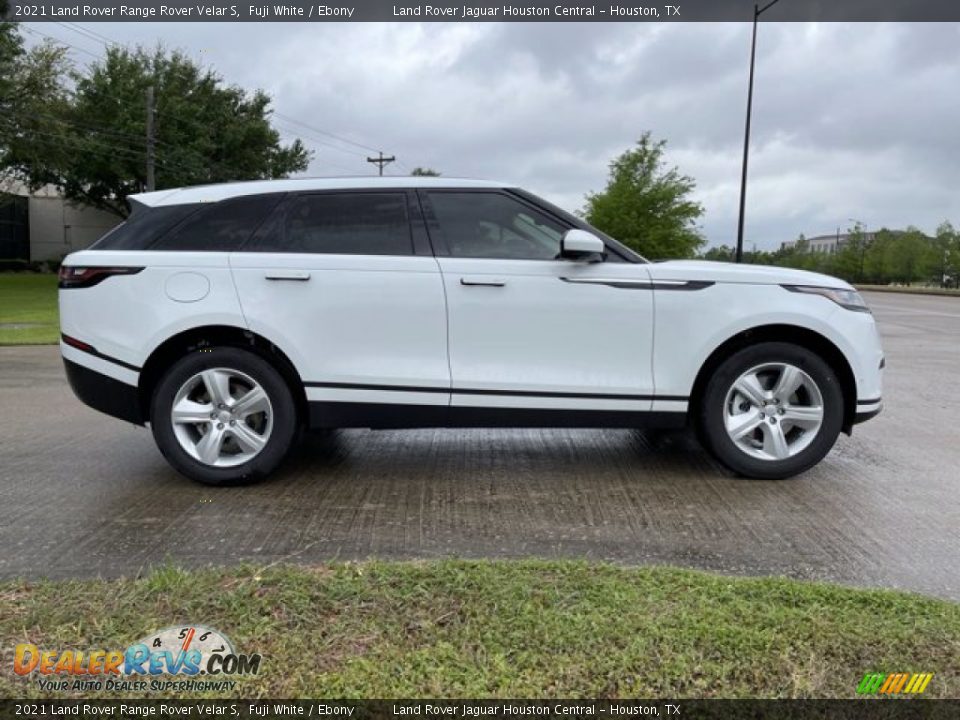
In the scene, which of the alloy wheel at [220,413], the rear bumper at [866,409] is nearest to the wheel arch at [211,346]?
the alloy wheel at [220,413]

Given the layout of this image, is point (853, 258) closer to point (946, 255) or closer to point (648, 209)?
point (946, 255)

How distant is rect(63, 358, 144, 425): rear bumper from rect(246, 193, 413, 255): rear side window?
109cm

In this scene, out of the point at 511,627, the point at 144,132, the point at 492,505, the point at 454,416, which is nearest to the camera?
the point at 511,627

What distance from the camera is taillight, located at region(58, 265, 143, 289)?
429 cm

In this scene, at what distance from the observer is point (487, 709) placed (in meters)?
2.17

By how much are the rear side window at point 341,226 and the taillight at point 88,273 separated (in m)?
0.71

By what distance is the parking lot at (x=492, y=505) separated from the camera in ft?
11.1

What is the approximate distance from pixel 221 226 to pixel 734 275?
3032 millimetres

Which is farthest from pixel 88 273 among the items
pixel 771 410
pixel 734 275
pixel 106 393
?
pixel 771 410

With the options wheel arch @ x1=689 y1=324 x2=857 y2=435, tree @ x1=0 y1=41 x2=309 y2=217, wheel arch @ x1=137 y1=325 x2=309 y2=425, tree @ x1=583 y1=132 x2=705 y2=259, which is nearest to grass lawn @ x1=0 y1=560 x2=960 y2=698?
wheel arch @ x1=137 y1=325 x2=309 y2=425

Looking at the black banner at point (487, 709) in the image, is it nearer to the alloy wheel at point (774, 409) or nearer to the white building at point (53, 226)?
the alloy wheel at point (774, 409)

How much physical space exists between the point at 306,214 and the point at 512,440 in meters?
2.29

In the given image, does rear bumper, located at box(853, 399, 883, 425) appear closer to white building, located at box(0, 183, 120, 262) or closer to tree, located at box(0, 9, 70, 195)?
tree, located at box(0, 9, 70, 195)

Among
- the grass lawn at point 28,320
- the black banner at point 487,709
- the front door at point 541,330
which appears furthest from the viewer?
the grass lawn at point 28,320
